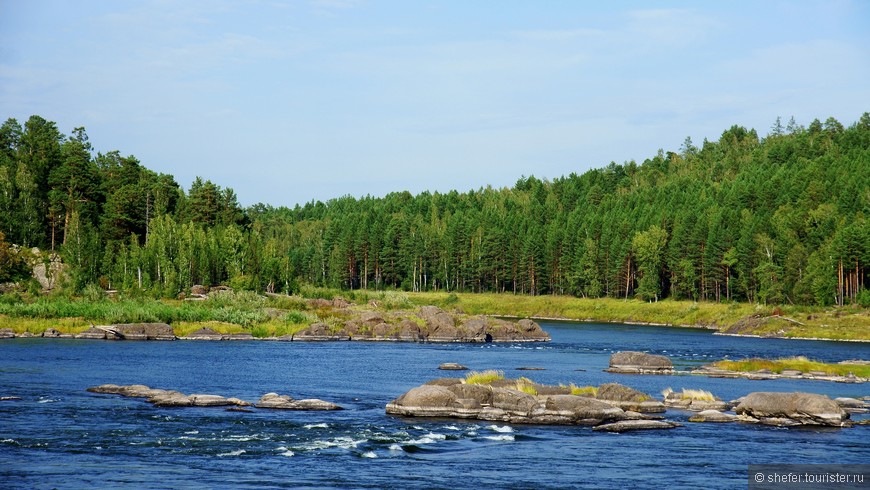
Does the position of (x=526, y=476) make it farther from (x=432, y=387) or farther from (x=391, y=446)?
(x=432, y=387)

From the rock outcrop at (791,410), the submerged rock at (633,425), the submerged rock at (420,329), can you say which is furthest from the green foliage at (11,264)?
the rock outcrop at (791,410)

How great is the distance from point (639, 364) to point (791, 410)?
89.5ft

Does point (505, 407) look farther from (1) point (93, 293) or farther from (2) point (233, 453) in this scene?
(1) point (93, 293)

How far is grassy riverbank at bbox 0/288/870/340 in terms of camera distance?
106 m

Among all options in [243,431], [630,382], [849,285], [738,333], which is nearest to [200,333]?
[630,382]

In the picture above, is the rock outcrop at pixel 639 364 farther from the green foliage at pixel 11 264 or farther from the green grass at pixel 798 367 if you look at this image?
the green foliage at pixel 11 264

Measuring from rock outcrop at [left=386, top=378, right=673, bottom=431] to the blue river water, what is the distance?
0.97 metres

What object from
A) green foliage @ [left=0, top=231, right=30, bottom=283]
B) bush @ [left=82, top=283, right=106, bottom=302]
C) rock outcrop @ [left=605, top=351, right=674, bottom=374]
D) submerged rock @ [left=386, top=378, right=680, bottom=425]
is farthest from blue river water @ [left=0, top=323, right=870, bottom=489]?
green foliage @ [left=0, top=231, right=30, bottom=283]

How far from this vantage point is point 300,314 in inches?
4601

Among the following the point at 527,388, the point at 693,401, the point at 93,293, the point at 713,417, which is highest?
the point at 93,293

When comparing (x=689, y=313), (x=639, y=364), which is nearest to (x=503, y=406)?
(x=639, y=364)

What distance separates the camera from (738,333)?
431 ft

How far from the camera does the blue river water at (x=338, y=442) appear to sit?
3697 cm

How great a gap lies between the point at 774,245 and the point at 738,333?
29.5m
